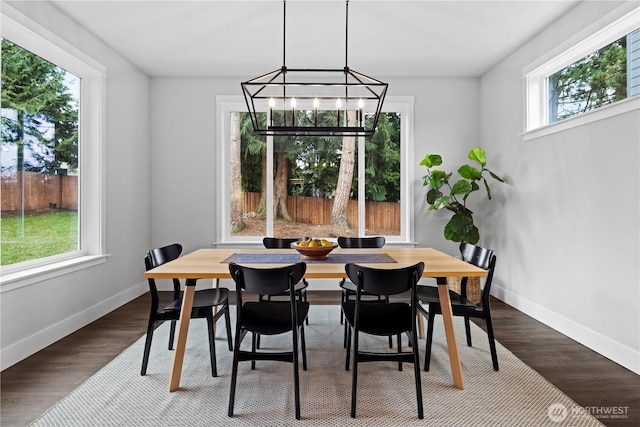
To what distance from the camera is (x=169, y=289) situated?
4730 millimetres

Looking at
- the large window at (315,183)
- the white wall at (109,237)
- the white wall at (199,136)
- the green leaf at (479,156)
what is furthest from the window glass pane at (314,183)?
the white wall at (109,237)

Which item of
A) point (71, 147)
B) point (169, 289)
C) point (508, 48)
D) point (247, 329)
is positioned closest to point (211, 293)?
point (247, 329)

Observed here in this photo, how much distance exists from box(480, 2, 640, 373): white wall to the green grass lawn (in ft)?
14.3

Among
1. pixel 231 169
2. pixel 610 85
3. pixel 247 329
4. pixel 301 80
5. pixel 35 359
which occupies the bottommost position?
pixel 35 359

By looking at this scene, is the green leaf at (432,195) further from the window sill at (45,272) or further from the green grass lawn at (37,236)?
the green grass lawn at (37,236)

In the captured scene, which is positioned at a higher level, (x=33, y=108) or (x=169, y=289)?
(x=33, y=108)

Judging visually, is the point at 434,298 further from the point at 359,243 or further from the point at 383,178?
the point at 383,178

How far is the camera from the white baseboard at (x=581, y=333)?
2480 millimetres

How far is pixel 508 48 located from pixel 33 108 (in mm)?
4397

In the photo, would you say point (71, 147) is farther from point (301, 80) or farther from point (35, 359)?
point (301, 80)

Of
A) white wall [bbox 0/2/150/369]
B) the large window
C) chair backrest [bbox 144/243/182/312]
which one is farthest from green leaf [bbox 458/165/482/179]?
white wall [bbox 0/2/150/369]

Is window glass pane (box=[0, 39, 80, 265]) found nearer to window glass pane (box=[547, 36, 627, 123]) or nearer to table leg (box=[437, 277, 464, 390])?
table leg (box=[437, 277, 464, 390])

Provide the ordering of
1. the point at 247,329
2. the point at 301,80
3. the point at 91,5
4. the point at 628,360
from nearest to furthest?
the point at 247,329, the point at 628,360, the point at 91,5, the point at 301,80

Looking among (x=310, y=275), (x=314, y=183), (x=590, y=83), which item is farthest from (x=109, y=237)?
(x=590, y=83)
